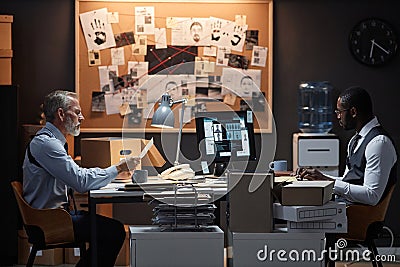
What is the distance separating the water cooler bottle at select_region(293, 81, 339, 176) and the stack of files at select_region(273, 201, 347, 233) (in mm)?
2089

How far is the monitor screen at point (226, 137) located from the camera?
5051mm

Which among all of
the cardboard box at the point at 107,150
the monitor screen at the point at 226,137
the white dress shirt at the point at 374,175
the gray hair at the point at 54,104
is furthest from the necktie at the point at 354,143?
the gray hair at the point at 54,104

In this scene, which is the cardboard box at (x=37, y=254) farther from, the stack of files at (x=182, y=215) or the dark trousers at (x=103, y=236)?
the stack of files at (x=182, y=215)

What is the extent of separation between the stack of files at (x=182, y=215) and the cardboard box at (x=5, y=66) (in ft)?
7.66

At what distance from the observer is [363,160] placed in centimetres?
469

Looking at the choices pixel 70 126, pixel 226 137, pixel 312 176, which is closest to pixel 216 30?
pixel 226 137

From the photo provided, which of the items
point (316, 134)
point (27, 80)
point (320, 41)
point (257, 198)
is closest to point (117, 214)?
point (27, 80)

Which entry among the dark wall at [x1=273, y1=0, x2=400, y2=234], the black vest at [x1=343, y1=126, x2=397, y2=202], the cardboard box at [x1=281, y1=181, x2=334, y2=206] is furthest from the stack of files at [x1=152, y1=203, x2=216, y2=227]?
the dark wall at [x1=273, y1=0, x2=400, y2=234]

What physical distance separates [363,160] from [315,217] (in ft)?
3.02

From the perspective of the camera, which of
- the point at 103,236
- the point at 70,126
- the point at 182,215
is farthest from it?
the point at 70,126

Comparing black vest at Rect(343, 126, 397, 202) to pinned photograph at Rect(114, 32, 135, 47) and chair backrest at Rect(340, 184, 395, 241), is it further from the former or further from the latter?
pinned photograph at Rect(114, 32, 135, 47)

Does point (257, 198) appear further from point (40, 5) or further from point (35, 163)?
point (40, 5)

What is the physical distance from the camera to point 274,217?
4.05 m

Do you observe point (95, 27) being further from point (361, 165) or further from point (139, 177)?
point (361, 165)
